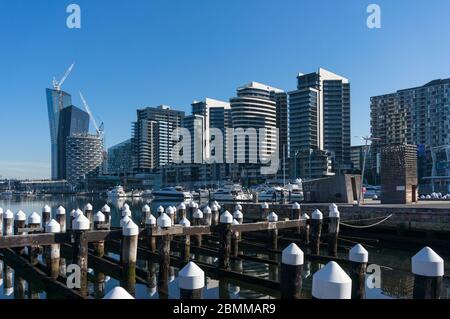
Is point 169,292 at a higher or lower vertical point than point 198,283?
lower

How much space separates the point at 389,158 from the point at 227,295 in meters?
23.0

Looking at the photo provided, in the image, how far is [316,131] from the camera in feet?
627

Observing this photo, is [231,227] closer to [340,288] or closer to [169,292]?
[169,292]

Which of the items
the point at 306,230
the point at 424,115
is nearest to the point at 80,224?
the point at 306,230

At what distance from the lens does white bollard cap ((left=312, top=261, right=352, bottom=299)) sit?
6672 mm

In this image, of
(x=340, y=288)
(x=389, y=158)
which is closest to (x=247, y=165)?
(x=389, y=158)

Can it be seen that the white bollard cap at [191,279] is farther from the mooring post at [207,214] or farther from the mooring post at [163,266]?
the mooring post at [207,214]

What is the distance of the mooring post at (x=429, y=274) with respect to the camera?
8.05 metres

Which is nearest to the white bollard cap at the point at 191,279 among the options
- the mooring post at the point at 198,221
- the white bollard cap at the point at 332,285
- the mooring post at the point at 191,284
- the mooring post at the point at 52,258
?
the mooring post at the point at 191,284

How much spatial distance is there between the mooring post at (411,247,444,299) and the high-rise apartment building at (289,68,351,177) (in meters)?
174

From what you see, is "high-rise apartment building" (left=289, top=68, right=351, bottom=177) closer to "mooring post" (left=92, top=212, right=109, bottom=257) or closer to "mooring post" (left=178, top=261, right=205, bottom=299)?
"mooring post" (left=92, top=212, right=109, bottom=257)

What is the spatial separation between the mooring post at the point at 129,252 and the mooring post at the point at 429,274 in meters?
9.91

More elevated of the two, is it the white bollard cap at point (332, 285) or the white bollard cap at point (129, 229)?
the white bollard cap at point (332, 285)

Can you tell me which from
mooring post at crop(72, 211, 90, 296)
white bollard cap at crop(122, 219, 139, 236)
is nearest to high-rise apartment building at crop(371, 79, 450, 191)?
white bollard cap at crop(122, 219, 139, 236)
